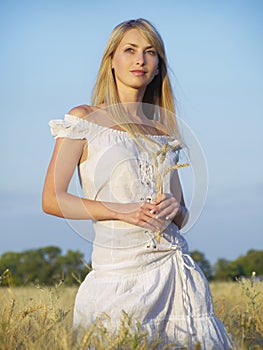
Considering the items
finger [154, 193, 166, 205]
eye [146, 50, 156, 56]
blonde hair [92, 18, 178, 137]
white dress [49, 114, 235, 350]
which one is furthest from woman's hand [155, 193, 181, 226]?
eye [146, 50, 156, 56]

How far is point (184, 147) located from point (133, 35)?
702 millimetres

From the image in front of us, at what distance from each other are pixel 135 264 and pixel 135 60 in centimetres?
115

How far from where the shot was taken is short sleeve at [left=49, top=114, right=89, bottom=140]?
363cm

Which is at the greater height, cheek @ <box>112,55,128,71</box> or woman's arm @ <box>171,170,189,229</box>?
cheek @ <box>112,55,128,71</box>

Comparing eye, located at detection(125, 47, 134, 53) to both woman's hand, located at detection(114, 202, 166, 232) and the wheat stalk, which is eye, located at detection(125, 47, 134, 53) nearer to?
the wheat stalk

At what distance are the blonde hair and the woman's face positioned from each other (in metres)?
0.04

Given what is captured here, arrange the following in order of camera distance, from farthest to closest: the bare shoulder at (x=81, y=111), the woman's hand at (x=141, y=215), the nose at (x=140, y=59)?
the nose at (x=140, y=59)
the bare shoulder at (x=81, y=111)
the woman's hand at (x=141, y=215)

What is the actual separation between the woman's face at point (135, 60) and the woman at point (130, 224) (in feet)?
0.07

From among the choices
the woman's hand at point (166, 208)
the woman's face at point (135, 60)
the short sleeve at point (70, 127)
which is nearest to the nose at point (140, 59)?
the woman's face at point (135, 60)

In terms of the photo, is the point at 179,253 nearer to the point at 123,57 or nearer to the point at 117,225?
the point at 117,225

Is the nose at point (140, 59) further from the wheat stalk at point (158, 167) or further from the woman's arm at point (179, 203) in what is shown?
the woman's arm at point (179, 203)

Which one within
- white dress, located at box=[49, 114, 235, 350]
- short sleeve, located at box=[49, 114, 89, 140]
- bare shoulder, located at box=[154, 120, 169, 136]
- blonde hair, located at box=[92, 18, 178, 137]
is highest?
blonde hair, located at box=[92, 18, 178, 137]

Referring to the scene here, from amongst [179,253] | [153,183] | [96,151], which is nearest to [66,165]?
[96,151]

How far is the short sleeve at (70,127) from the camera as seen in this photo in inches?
143
